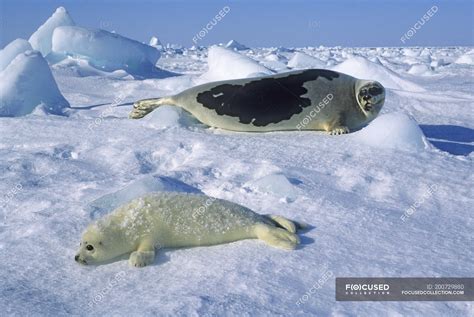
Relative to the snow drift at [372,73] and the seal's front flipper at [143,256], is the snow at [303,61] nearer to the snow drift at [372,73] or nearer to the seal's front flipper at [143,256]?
the snow drift at [372,73]

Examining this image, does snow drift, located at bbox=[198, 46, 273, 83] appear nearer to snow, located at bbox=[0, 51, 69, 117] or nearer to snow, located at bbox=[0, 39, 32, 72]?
snow, located at bbox=[0, 51, 69, 117]

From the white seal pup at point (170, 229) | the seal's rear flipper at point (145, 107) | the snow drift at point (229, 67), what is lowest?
the white seal pup at point (170, 229)

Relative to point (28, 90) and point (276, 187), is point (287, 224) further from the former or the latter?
point (28, 90)

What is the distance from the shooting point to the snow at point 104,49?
1084 cm

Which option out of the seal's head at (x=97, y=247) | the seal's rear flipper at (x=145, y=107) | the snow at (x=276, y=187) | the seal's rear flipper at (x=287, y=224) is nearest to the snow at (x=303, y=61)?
the seal's rear flipper at (x=145, y=107)

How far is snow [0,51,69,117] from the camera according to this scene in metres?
5.67

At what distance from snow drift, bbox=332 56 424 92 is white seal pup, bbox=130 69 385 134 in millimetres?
2779

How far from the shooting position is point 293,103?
3.90 m

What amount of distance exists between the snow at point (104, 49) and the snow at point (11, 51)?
1737mm

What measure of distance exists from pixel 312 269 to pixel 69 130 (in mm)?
2710

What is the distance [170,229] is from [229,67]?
608 centimetres

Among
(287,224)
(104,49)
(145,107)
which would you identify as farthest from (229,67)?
(287,224)

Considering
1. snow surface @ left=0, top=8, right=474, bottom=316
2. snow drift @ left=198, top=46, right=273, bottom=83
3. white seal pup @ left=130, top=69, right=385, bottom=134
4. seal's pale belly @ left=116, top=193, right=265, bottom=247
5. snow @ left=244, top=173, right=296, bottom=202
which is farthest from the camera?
snow drift @ left=198, top=46, right=273, bottom=83

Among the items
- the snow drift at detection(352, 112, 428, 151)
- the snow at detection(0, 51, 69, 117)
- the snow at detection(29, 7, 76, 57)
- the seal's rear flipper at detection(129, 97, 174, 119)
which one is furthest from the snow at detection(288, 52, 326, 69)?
the snow drift at detection(352, 112, 428, 151)
